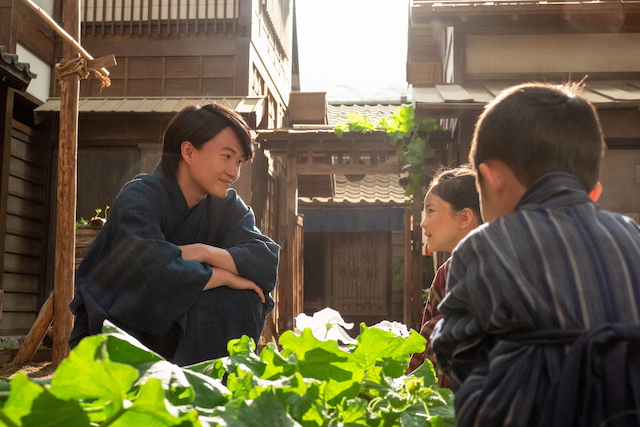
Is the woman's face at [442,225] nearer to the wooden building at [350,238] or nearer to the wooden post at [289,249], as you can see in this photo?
the wooden post at [289,249]

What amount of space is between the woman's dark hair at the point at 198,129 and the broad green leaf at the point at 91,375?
2376 mm

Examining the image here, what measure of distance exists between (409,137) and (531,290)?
30.3 feet

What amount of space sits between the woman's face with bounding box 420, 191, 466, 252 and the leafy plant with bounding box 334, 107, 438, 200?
6.35 m

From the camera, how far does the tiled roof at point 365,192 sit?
589 inches

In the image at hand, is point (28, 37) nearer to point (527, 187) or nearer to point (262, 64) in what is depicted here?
point (262, 64)

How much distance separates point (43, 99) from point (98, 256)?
982 centimetres

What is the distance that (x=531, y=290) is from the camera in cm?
107

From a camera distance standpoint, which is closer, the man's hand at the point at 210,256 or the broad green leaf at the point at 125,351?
the broad green leaf at the point at 125,351

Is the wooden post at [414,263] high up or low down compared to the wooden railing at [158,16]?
down

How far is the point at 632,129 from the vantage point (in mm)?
9203

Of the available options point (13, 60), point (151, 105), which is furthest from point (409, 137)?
point (13, 60)

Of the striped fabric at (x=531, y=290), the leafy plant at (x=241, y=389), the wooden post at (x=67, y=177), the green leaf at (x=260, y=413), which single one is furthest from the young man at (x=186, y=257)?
the wooden post at (x=67, y=177)

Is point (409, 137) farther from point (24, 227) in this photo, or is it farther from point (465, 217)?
point (465, 217)

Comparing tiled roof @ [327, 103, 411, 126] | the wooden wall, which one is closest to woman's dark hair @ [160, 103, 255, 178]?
the wooden wall
